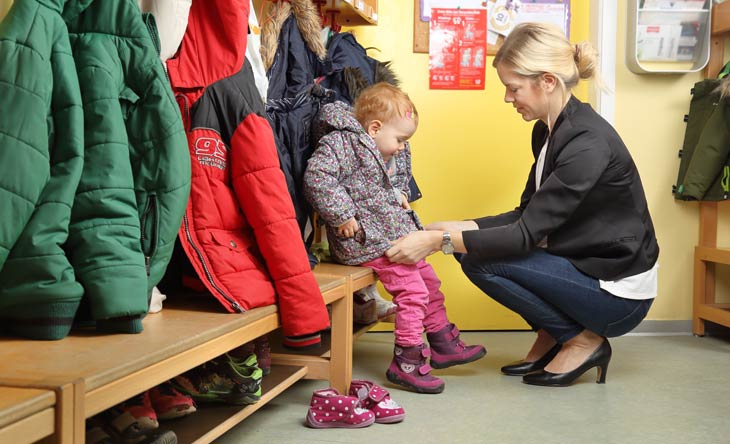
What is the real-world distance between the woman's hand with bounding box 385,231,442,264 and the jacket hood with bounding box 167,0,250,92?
871 mm

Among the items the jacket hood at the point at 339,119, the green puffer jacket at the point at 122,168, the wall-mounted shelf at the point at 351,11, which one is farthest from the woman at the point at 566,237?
the green puffer jacket at the point at 122,168

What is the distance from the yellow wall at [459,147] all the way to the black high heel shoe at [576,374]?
3.13 ft

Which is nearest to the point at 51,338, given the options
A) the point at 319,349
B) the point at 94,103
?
the point at 94,103

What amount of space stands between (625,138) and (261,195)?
7.32 ft

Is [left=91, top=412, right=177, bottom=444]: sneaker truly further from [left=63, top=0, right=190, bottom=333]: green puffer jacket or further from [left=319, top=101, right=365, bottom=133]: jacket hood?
[left=319, top=101, right=365, bottom=133]: jacket hood

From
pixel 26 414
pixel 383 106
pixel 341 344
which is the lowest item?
pixel 341 344

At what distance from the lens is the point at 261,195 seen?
5.67 ft

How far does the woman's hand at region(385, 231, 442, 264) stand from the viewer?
2.42 meters

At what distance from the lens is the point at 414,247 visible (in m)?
2.42

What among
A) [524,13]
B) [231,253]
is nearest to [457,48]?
[524,13]

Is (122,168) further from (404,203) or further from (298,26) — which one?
(404,203)

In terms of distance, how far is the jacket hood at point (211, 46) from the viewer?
1766 mm

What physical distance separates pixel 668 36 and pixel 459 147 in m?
1.05

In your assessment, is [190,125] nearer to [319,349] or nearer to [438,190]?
[319,349]
